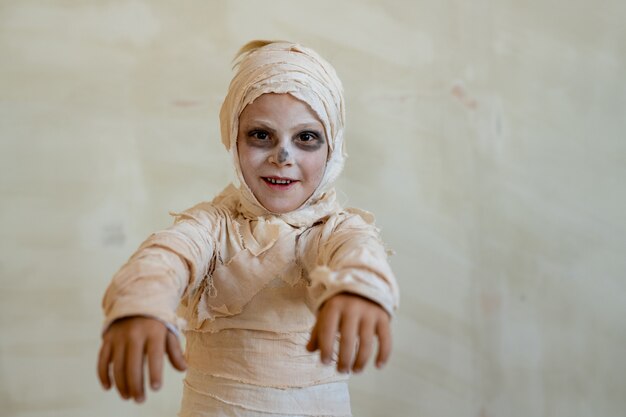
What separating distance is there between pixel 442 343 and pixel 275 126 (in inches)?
42.7

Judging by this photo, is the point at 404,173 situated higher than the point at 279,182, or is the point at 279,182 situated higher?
the point at 404,173

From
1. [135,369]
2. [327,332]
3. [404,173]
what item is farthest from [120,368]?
[404,173]

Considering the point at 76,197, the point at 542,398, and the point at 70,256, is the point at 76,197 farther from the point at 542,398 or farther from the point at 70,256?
the point at 542,398

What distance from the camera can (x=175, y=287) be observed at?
3.20 feet

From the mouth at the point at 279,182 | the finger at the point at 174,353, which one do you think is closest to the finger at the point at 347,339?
the finger at the point at 174,353

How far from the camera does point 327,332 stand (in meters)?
0.88

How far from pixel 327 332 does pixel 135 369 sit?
0.21 meters

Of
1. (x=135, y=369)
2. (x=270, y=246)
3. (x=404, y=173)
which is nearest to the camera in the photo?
(x=135, y=369)

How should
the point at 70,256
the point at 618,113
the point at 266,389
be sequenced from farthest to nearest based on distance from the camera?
the point at 618,113
the point at 70,256
the point at 266,389

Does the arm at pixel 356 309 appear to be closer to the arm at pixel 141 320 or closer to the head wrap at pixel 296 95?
the arm at pixel 141 320

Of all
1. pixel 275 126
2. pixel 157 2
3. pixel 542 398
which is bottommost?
pixel 542 398

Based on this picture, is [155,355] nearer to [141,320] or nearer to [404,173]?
[141,320]

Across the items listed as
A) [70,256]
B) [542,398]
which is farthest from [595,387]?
[70,256]

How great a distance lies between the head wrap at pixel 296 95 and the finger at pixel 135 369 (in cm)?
45
